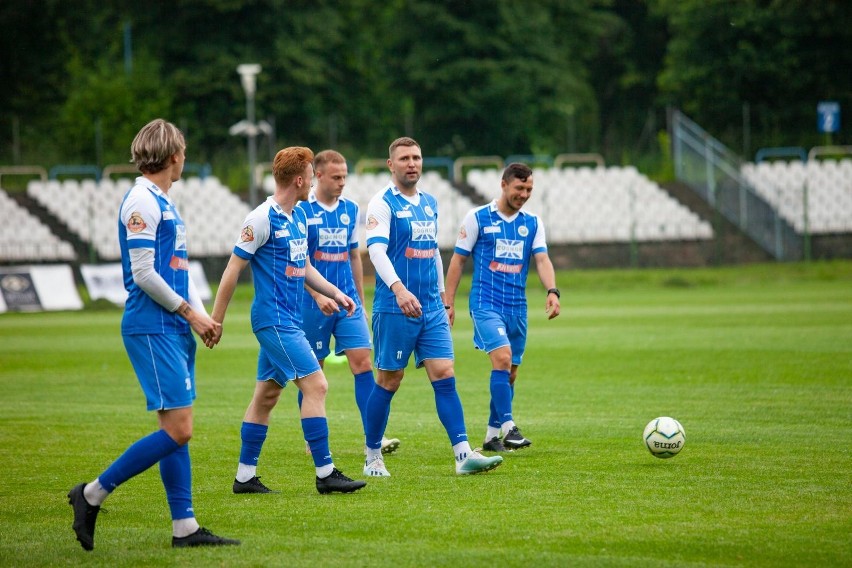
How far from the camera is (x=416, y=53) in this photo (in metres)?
45.4

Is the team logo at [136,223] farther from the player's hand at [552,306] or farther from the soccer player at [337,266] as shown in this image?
the player's hand at [552,306]

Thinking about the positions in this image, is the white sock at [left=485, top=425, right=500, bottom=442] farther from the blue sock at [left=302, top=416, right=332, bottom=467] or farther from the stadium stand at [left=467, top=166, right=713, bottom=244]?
the stadium stand at [left=467, top=166, right=713, bottom=244]

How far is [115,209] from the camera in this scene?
1302 inches

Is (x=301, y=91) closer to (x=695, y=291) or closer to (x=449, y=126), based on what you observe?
(x=449, y=126)

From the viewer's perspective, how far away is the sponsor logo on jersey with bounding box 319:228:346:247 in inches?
381

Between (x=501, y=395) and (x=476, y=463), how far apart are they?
1388mm

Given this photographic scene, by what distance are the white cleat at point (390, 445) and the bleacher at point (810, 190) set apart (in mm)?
26749

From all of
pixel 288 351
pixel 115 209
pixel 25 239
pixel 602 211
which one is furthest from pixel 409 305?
pixel 602 211

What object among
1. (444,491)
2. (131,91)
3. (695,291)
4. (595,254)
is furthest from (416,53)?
(444,491)

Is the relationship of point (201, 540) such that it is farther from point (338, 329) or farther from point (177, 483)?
point (338, 329)

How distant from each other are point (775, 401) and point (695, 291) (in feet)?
55.3

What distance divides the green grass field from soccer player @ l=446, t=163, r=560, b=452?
794 millimetres

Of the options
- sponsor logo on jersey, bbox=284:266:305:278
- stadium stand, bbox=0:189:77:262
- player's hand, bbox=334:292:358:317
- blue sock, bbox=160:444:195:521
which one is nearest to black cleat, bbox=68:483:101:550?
blue sock, bbox=160:444:195:521

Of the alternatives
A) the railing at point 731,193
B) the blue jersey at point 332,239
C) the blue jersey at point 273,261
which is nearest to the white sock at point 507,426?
the blue jersey at point 332,239
